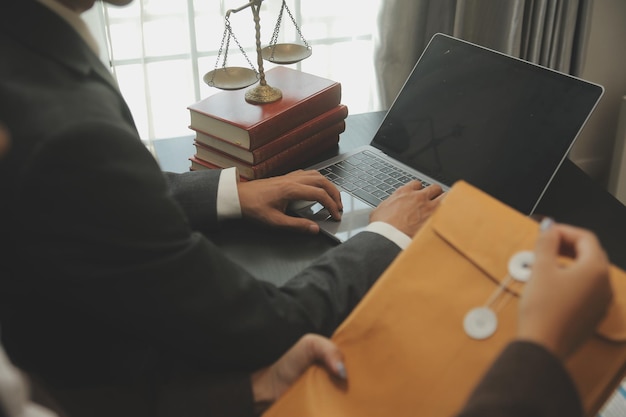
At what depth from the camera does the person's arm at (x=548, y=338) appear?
550 millimetres

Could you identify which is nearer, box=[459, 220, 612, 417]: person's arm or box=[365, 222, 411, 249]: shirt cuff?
box=[459, 220, 612, 417]: person's arm

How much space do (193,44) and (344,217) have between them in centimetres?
90

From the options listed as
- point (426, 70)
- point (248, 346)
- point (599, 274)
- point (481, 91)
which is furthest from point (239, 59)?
point (599, 274)

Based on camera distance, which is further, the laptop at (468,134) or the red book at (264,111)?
the red book at (264,111)

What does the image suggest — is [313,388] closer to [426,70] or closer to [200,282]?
[200,282]

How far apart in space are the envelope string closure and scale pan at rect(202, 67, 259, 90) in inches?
25.1

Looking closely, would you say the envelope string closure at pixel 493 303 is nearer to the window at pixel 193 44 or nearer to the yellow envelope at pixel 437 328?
the yellow envelope at pixel 437 328

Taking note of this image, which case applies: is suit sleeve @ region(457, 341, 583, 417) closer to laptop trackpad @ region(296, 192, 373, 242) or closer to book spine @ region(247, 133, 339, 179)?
laptop trackpad @ region(296, 192, 373, 242)

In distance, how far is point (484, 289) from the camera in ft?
2.18

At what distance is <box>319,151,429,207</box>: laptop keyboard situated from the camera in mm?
1099

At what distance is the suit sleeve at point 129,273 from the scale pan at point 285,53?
1.77ft

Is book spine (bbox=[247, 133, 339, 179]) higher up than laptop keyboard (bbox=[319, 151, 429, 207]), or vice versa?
book spine (bbox=[247, 133, 339, 179])

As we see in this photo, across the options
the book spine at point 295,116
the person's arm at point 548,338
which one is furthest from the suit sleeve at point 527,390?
the book spine at point 295,116

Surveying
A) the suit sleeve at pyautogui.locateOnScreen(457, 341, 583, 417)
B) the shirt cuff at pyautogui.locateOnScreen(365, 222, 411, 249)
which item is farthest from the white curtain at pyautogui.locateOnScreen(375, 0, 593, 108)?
the suit sleeve at pyautogui.locateOnScreen(457, 341, 583, 417)
